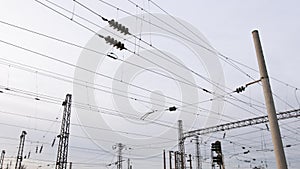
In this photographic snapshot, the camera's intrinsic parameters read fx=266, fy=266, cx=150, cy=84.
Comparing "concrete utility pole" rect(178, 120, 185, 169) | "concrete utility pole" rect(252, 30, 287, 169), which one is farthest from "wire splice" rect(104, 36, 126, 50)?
"concrete utility pole" rect(178, 120, 185, 169)

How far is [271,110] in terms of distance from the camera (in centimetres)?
691

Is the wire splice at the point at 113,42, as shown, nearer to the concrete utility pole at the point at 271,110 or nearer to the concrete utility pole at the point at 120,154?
the concrete utility pole at the point at 271,110

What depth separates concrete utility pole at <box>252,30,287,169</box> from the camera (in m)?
6.36

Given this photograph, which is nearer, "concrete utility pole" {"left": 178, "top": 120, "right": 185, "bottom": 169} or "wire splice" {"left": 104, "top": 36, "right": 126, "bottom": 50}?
"wire splice" {"left": 104, "top": 36, "right": 126, "bottom": 50}

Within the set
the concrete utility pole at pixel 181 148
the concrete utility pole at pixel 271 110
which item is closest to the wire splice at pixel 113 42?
the concrete utility pole at pixel 271 110

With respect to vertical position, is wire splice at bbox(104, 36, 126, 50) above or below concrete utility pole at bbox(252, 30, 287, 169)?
above

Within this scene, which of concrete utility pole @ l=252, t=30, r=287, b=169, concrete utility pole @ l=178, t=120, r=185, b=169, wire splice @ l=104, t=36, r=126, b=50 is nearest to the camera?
concrete utility pole @ l=252, t=30, r=287, b=169

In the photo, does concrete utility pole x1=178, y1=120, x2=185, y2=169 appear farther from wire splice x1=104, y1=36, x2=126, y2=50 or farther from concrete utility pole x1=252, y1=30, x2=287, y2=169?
concrete utility pole x1=252, y1=30, x2=287, y2=169

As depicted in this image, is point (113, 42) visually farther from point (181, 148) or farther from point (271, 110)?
point (181, 148)

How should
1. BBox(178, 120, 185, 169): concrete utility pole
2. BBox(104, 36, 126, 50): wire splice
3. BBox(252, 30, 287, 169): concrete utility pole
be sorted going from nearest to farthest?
1. BBox(252, 30, 287, 169): concrete utility pole
2. BBox(104, 36, 126, 50): wire splice
3. BBox(178, 120, 185, 169): concrete utility pole

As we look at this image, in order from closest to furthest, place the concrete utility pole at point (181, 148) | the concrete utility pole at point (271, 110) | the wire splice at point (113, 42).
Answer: the concrete utility pole at point (271, 110)
the wire splice at point (113, 42)
the concrete utility pole at point (181, 148)

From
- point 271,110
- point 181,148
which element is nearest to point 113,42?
point 271,110

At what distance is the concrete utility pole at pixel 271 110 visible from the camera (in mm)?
6355

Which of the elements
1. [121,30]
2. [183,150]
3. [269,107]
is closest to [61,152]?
[183,150]
